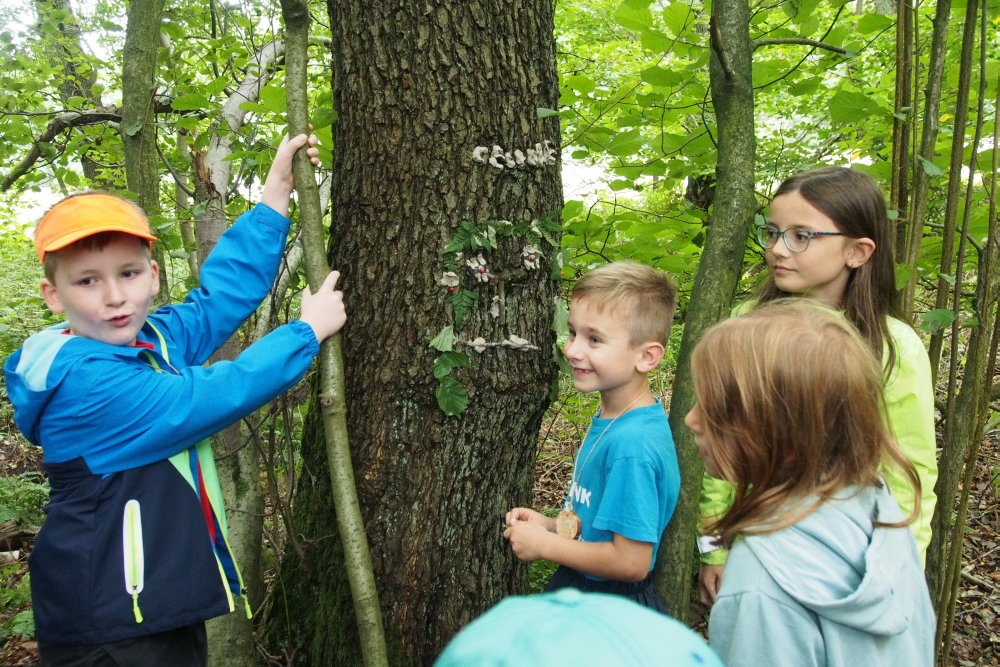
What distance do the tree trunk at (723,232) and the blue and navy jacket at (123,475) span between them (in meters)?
1.31

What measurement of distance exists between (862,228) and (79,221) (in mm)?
2253

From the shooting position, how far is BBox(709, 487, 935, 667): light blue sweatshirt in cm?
116

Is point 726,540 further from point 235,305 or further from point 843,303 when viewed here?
point 235,305

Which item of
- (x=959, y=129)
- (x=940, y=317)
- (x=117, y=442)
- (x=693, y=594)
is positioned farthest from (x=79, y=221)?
(x=693, y=594)

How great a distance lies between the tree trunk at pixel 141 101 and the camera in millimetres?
2715

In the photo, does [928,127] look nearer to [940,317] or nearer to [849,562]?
[940,317]

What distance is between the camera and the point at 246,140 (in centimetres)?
282

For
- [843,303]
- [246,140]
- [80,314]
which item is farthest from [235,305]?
[843,303]

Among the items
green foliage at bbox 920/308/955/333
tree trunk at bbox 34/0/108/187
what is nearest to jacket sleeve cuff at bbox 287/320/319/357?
green foliage at bbox 920/308/955/333

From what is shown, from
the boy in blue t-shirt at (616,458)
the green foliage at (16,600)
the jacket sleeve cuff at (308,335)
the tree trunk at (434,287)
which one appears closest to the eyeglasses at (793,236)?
the boy in blue t-shirt at (616,458)

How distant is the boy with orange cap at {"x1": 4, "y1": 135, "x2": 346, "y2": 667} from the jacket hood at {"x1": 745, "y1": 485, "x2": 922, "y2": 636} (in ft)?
4.11

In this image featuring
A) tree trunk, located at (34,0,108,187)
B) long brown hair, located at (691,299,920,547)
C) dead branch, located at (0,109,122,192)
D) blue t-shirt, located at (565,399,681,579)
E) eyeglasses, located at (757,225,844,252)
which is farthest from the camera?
tree trunk, located at (34,0,108,187)

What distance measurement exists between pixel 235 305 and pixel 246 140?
1.15 meters

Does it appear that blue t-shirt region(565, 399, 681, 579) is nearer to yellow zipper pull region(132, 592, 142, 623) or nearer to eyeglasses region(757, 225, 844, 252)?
eyeglasses region(757, 225, 844, 252)
